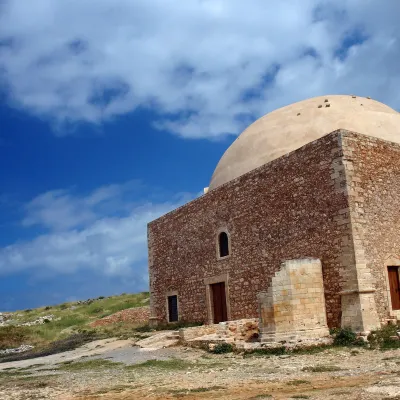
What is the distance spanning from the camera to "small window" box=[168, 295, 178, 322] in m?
19.8

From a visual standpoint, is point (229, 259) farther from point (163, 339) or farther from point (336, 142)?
point (336, 142)

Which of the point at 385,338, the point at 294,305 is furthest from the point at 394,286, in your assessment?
the point at 294,305

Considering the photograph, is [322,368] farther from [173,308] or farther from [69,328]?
[69,328]

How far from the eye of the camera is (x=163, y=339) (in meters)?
15.0

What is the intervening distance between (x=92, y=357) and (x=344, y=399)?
9.29 m

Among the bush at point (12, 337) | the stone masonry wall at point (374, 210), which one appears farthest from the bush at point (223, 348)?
the bush at point (12, 337)

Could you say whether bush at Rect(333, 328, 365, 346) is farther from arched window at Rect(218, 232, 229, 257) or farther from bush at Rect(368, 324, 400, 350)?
arched window at Rect(218, 232, 229, 257)

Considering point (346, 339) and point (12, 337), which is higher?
point (346, 339)

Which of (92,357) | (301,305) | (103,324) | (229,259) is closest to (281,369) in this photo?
(301,305)

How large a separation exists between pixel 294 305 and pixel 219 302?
5.42 metres

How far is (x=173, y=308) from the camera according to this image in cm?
2000

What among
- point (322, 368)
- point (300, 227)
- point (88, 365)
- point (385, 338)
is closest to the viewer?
point (322, 368)

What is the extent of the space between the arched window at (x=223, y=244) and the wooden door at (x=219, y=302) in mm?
1021

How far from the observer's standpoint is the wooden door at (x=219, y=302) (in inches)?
667
